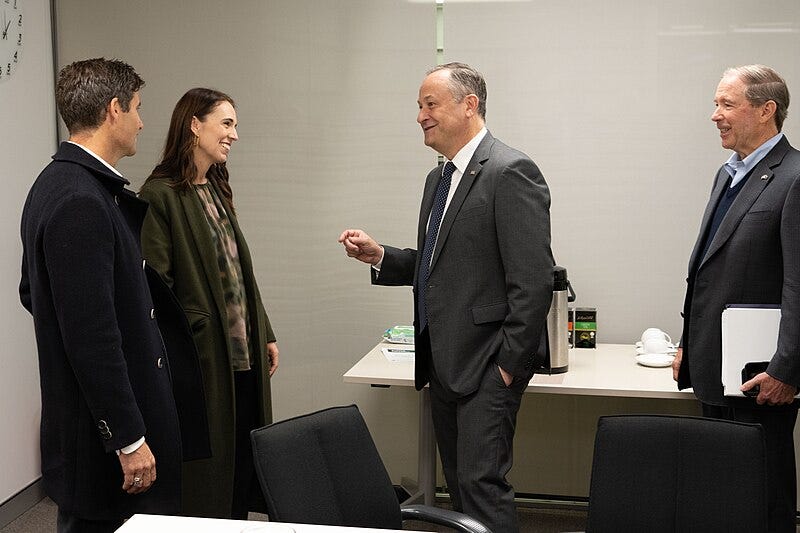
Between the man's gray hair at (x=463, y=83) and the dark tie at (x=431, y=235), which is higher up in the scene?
the man's gray hair at (x=463, y=83)

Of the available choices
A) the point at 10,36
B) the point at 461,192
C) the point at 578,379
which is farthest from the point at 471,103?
the point at 10,36

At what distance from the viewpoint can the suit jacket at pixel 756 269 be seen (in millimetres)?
2566

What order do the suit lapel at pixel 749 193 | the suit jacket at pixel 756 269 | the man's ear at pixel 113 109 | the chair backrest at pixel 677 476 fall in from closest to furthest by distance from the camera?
the chair backrest at pixel 677 476
the man's ear at pixel 113 109
the suit jacket at pixel 756 269
the suit lapel at pixel 749 193

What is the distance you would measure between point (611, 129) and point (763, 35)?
2.34ft

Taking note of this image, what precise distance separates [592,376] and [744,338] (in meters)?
0.71

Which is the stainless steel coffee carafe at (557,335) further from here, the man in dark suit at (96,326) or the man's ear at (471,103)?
the man in dark suit at (96,326)

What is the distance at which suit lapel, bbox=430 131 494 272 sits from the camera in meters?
2.77

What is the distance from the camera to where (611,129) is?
12.6 ft

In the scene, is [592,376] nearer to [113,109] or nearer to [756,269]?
[756,269]

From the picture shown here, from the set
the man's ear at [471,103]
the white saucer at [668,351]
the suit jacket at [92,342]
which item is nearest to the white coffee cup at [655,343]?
the white saucer at [668,351]

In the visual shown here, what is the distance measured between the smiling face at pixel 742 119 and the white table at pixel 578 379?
85 centimetres

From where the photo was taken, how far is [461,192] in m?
2.78

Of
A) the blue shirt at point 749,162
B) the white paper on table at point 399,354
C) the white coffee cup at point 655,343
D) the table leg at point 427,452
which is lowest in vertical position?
the table leg at point 427,452

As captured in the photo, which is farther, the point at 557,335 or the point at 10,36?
the point at 10,36
